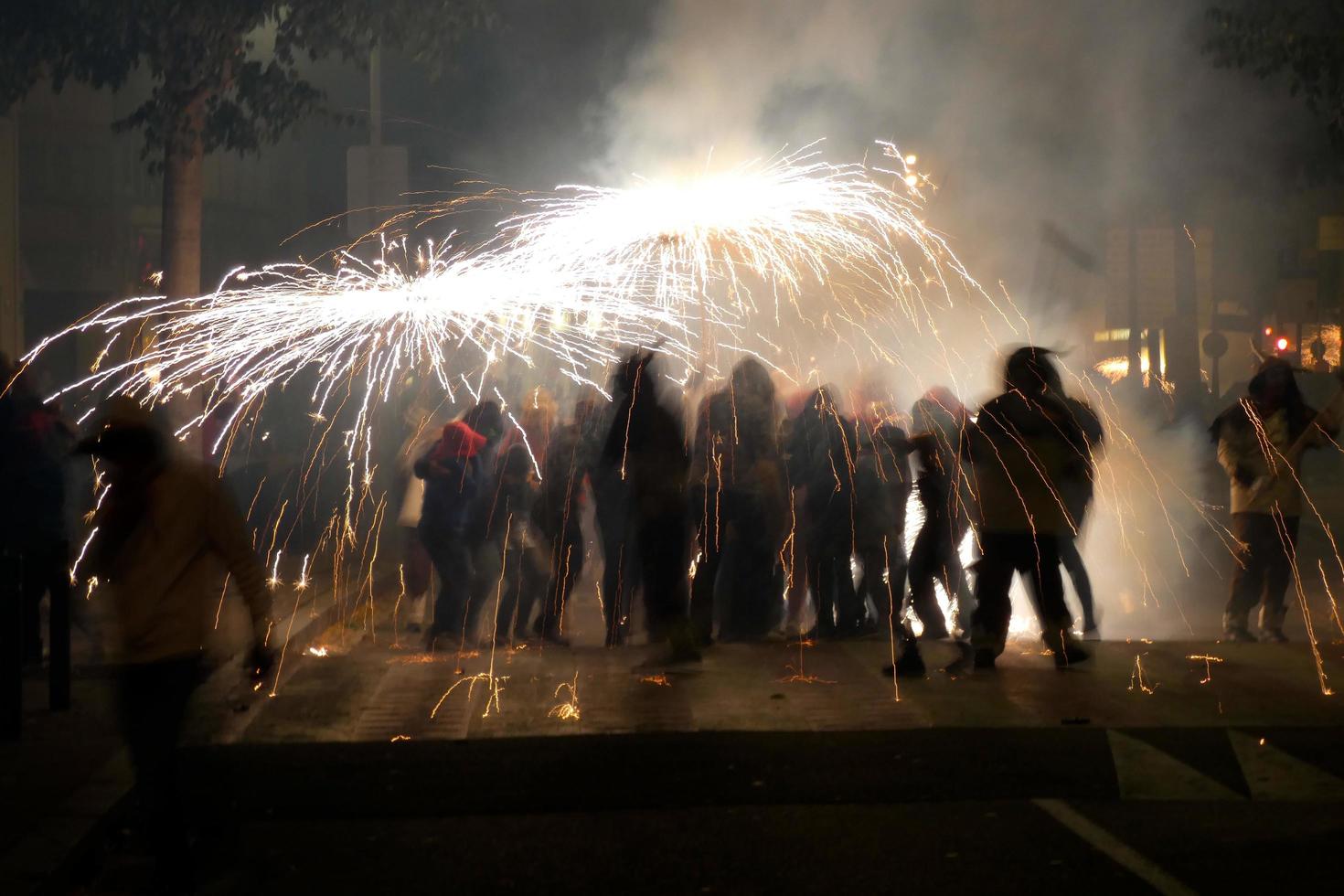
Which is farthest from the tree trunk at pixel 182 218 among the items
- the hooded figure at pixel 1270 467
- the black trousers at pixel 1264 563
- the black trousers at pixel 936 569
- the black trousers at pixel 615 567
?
the black trousers at pixel 1264 563

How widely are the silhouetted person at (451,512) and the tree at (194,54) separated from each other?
4.82 meters

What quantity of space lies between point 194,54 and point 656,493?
7.53 m

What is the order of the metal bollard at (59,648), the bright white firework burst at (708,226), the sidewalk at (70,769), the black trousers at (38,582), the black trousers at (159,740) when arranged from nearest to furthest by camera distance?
the black trousers at (159,740) → the sidewalk at (70,769) → the metal bollard at (59,648) → the black trousers at (38,582) → the bright white firework burst at (708,226)

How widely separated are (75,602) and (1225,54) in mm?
14373

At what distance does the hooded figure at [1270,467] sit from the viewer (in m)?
8.77

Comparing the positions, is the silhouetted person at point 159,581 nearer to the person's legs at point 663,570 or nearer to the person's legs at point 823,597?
the person's legs at point 663,570

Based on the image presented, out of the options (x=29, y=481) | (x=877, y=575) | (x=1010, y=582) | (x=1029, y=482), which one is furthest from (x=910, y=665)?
(x=29, y=481)

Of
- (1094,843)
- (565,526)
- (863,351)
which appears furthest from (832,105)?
(1094,843)

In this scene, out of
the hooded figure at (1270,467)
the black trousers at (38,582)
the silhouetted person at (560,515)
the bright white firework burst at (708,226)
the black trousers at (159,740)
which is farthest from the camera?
the bright white firework burst at (708,226)

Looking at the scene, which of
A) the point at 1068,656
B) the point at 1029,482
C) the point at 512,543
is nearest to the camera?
the point at 1029,482

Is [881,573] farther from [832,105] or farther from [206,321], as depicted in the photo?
[832,105]

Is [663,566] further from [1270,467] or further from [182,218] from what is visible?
[182,218]

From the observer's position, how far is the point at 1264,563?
8.99 m

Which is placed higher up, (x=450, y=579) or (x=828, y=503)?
(x=828, y=503)
